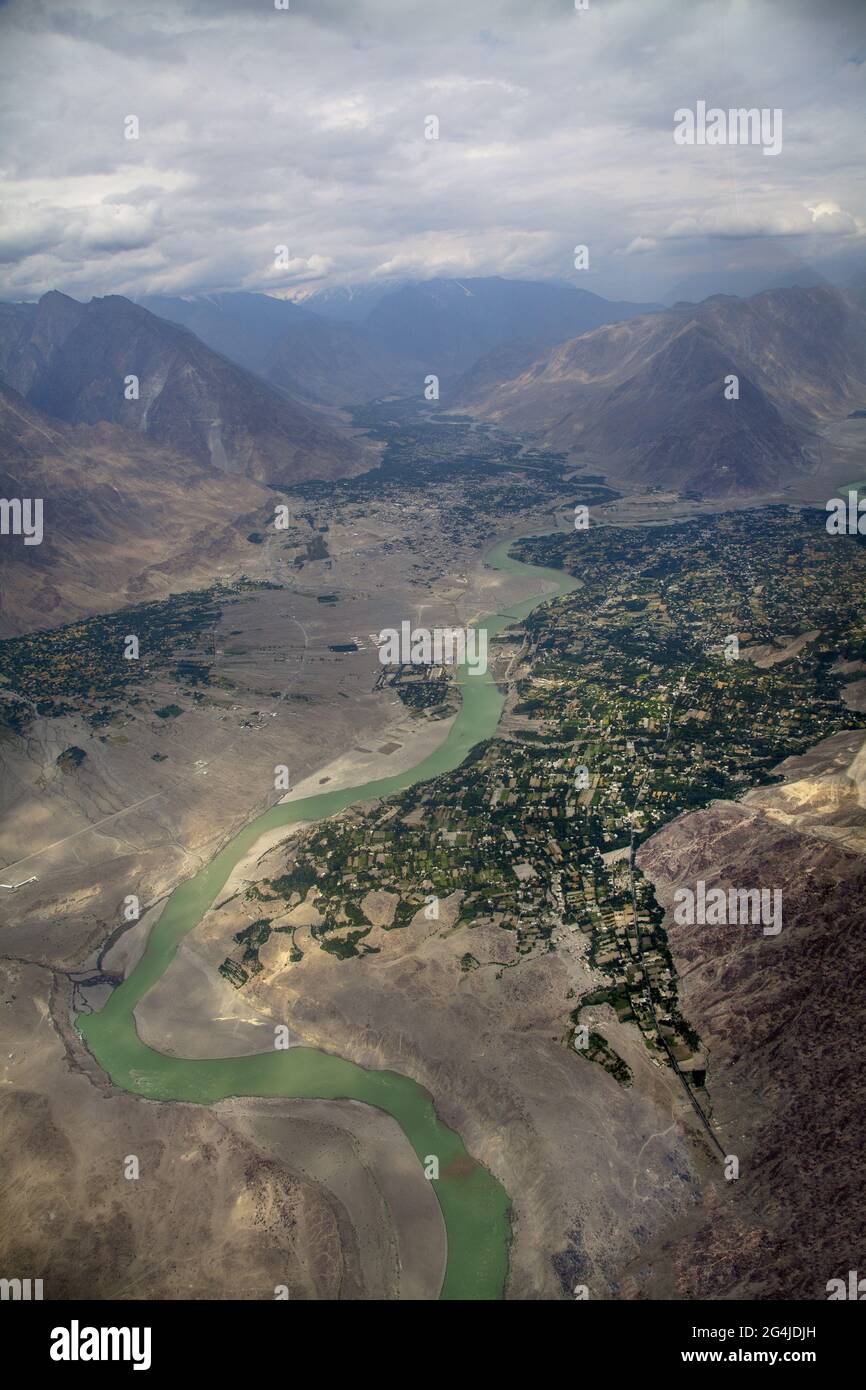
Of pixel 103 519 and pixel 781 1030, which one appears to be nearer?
pixel 781 1030

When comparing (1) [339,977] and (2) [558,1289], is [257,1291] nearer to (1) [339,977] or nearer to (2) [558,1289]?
(2) [558,1289]

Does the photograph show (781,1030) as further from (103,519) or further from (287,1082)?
(103,519)

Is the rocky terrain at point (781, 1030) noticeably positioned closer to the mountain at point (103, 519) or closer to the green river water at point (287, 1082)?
the green river water at point (287, 1082)

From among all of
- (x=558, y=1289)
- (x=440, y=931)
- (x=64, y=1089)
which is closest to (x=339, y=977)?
(x=440, y=931)

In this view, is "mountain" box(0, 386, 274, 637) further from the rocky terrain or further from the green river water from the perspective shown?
the rocky terrain

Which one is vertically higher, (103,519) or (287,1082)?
(103,519)

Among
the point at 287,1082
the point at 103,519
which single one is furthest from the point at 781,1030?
the point at 103,519
